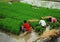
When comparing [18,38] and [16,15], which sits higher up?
[16,15]

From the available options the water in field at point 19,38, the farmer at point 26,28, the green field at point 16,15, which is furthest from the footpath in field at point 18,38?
the green field at point 16,15

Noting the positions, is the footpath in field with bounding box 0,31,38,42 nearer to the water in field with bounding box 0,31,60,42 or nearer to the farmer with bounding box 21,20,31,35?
the water in field with bounding box 0,31,60,42

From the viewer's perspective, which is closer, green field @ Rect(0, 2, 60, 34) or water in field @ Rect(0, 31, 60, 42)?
water in field @ Rect(0, 31, 60, 42)

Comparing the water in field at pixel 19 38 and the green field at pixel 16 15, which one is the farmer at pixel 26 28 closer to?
the water in field at pixel 19 38

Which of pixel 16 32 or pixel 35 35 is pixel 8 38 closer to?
pixel 16 32

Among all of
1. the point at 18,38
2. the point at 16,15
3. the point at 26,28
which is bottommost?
the point at 18,38

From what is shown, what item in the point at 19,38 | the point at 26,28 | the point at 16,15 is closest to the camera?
the point at 19,38

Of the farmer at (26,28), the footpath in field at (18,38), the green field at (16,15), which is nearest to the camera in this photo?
the footpath in field at (18,38)

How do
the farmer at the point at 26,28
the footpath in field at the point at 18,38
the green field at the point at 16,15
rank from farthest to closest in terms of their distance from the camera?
1. the green field at the point at 16,15
2. the farmer at the point at 26,28
3. the footpath in field at the point at 18,38

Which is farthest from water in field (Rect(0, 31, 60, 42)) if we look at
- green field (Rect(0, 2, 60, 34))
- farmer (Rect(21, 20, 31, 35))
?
green field (Rect(0, 2, 60, 34))

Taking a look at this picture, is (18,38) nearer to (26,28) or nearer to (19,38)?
(19,38)

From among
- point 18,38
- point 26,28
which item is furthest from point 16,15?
point 18,38

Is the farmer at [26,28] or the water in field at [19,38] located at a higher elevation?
the farmer at [26,28]

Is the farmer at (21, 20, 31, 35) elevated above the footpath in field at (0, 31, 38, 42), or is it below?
above
